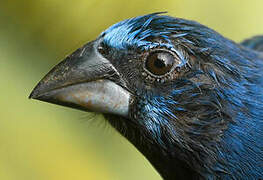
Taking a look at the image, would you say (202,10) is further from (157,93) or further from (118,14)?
(157,93)

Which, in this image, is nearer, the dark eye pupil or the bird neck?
the dark eye pupil

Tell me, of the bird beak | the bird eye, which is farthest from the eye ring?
the bird beak

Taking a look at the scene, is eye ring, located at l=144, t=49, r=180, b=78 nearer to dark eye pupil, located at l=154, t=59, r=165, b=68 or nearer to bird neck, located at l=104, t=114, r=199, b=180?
dark eye pupil, located at l=154, t=59, r=165, b=68

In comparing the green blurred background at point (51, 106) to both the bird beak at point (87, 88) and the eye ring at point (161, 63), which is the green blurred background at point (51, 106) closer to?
the bird beak at point (87, 88)

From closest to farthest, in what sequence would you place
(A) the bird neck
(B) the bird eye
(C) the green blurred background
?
(B) the bird eye
(A) the bird neck
(C) the green blurred background

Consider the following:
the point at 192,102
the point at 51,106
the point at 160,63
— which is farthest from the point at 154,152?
the point at 51,106

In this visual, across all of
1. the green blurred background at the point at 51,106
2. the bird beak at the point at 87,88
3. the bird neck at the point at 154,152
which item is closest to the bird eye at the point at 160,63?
the bird beak at the point at 87,88

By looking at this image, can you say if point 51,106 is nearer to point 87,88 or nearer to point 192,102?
point 87,88
